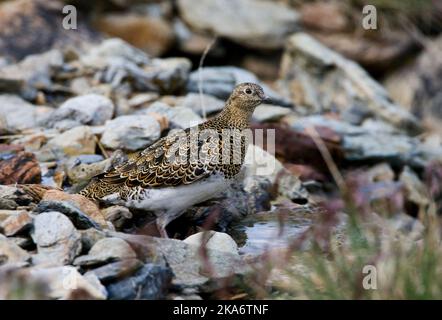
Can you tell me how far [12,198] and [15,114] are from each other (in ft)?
9.82

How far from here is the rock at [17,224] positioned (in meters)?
5.62

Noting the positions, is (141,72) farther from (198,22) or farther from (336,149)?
(198,22)

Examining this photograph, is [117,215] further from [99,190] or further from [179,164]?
[179,164]

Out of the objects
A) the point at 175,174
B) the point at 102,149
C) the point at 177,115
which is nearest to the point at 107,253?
the point at 175,174

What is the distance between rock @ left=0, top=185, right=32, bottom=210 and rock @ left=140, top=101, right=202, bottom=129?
2657mm

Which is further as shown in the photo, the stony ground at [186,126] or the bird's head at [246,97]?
the bird's head at [246,97]

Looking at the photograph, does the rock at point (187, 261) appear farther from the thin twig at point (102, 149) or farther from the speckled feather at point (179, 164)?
the thin twig at point (102, 149)

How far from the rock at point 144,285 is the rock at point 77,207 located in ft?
2.64

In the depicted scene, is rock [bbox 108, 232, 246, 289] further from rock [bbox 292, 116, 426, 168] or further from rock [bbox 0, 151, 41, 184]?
rock [bbox 292, 116, 426, 168]

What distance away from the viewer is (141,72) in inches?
405

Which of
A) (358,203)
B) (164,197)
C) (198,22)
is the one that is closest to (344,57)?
(198,22)

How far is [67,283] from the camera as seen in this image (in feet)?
16.3

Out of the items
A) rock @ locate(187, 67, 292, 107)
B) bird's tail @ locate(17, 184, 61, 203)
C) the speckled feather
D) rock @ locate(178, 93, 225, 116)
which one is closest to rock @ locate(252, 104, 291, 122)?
rock @ locate(187, 67, 292, 107)

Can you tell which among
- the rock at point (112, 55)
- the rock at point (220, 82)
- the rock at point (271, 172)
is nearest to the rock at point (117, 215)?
the rock at point (271, 172)
